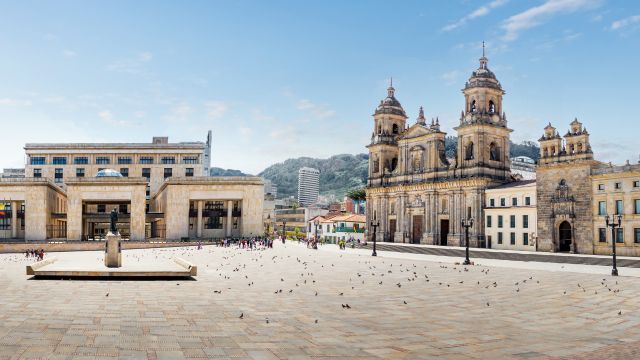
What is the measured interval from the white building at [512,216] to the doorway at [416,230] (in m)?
13.1

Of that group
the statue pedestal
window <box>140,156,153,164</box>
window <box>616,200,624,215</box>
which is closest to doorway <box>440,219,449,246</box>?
window <box>616,200,624,215</box>

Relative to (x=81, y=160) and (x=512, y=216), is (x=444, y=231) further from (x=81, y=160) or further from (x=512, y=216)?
(x=81, y=160)

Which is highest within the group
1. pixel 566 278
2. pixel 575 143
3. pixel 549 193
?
pixel 575 143

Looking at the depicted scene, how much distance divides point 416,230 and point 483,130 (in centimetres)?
1858

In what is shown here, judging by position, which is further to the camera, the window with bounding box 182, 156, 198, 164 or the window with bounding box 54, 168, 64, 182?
the window with bounding box 54, 168, 64, 182

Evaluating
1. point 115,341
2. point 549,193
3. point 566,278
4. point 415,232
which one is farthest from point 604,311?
point 415,232

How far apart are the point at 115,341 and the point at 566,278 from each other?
84.8ft

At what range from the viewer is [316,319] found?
16656mm

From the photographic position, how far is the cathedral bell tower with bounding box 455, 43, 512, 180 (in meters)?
73.9

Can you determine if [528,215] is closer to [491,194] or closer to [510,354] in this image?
[491,194]

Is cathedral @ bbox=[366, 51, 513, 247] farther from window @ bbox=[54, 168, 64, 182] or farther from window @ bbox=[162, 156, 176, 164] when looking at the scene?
window @ bbox=[54, 168, 64, 182]

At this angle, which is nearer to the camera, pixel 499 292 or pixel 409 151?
pixel 499 292

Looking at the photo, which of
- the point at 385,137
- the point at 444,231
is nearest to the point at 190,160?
the point at 385,137

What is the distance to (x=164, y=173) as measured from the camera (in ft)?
358
